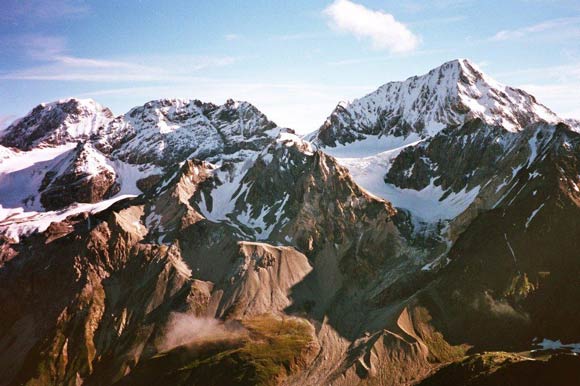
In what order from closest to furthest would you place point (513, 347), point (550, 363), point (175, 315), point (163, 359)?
1. point (550, 363)
2. point (513, 347)
3. point (163, 359)
4. point (175, 315)

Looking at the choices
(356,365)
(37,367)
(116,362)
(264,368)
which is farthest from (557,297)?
(37,367)

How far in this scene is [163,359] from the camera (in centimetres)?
17562

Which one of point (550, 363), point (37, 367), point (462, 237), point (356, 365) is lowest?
point (37, 367)

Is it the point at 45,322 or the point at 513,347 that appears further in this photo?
the point at 45,322

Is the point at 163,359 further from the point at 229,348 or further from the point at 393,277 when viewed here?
the point at 393,277

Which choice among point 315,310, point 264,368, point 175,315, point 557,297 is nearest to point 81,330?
point 175,315

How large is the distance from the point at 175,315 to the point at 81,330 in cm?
3683

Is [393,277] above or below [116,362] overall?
above

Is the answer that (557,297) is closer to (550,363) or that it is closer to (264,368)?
(550,363)

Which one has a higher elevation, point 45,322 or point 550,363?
point 550,363

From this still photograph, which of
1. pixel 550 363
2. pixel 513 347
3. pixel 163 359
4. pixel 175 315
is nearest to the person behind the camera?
pixel 550 363

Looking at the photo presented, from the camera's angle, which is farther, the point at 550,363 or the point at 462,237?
the point at 462,237

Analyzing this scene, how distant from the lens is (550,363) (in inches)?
5640

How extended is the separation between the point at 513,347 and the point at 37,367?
543 ft
